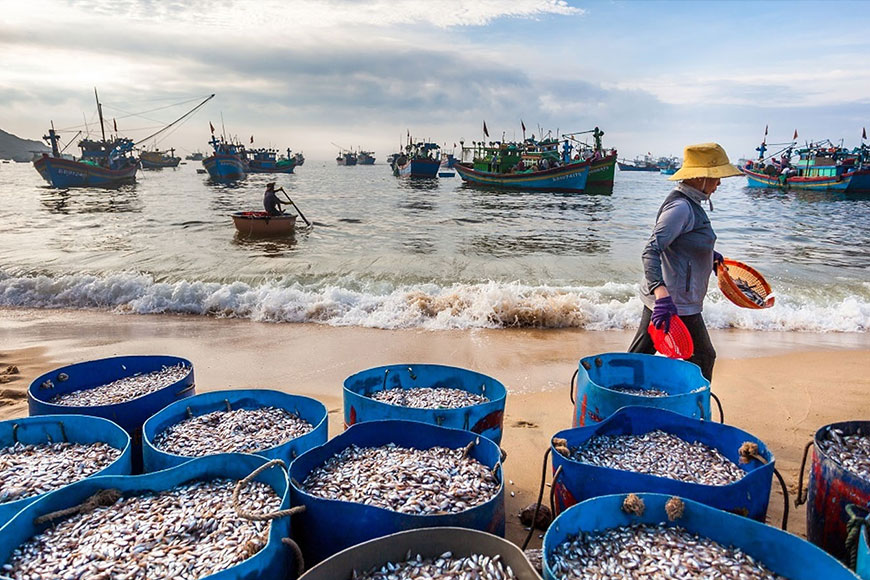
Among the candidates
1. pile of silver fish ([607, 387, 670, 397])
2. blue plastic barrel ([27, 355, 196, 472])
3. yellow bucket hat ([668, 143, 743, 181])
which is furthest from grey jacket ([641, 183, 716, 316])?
blue plastic barrel ([27, 355, 196, 472])

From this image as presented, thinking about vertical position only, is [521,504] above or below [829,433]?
below

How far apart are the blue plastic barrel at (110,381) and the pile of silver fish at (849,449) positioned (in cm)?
327

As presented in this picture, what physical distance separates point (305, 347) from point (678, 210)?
5.01m

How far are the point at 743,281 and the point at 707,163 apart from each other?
1.49 m

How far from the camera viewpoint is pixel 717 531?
1938 mm

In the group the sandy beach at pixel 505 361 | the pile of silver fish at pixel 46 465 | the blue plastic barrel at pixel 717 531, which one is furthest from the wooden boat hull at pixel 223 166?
the blue plastic barrel at pixel 717 531

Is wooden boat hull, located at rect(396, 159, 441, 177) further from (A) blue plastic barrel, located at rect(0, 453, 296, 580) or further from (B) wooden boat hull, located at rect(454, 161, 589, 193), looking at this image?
(A) blue plastic barrel, located at rect(0, 453, 296, 580)

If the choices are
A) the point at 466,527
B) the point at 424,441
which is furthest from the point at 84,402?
the point at 466,527

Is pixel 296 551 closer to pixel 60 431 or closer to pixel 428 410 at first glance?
pixel 428 410

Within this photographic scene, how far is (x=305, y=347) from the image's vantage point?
7023mm

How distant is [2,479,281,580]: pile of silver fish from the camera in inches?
69.2

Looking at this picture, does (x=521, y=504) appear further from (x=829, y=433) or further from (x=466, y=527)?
(x=829, y=433)

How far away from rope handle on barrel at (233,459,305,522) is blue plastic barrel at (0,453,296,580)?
2 centimetres

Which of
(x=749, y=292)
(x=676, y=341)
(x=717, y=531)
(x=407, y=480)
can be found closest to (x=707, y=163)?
(x=676, y=341)
